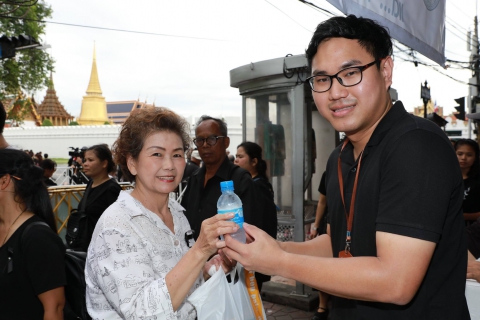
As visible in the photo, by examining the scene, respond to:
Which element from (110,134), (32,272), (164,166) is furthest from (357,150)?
(110,134)

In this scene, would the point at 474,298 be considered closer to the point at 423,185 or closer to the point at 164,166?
the point at 423,185

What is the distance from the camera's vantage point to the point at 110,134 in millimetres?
37250

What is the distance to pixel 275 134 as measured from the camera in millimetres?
6820

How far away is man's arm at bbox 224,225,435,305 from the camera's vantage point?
1.28 metres

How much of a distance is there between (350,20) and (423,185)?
76 cm

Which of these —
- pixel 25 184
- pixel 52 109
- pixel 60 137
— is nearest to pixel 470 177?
pixel 25 184

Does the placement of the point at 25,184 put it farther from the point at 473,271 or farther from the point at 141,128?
the point at 473,271

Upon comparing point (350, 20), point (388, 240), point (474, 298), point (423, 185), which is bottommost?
point (474, 298)

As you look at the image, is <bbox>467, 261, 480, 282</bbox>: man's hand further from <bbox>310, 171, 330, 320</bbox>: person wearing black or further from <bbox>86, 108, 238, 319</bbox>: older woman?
<bbox>310, 171, 330, 320</bbox>: person wearing black

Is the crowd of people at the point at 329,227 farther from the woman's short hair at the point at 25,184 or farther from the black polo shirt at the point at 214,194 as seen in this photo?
the black polo shirt at the point at 214,194

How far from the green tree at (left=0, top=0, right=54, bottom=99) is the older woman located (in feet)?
68.4

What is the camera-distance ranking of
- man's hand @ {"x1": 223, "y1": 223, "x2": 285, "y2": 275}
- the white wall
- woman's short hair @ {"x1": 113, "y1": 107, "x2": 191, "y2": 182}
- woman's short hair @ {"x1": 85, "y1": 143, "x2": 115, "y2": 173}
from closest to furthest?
man's hand @ {"x1": 223, "y1": 223, "x2": 285, "y2": 275} < woman's short hair @ {"x1": 113, "y1": 107, "x2": 191, "y2": 182} < woman's short hair @ {"x1": 85, "y1": 143, "x2": 115, "y2": 173} < the white wall

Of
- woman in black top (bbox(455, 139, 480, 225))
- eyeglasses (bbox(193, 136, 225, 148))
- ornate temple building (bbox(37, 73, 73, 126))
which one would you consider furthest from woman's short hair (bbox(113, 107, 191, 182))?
ornate temple building (bbox(37, 73, 73, 126))

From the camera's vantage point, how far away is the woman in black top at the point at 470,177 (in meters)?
4.99
